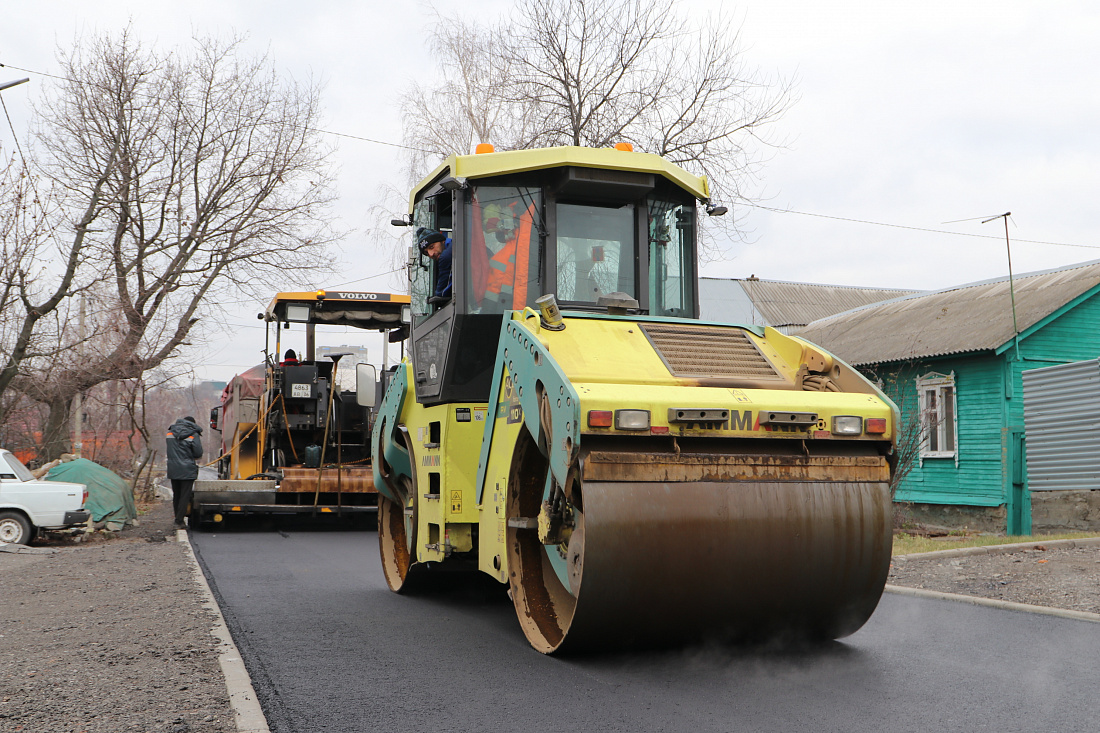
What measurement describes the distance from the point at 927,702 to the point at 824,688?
461 mm

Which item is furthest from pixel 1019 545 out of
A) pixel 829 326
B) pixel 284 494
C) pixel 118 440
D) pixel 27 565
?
pixel 118 440

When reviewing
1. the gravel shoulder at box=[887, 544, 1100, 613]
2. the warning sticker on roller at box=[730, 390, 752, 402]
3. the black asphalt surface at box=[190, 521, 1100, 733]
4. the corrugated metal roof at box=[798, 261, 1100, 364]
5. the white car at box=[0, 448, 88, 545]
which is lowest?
the gravel shoulder at box=[887, 544, 1100, 613]

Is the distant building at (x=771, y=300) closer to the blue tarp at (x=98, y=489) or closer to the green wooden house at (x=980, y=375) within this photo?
the green wooden house at (x=980, y=375)

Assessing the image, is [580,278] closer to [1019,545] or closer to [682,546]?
[682,546]

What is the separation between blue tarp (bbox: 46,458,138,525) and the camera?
14.7 metres

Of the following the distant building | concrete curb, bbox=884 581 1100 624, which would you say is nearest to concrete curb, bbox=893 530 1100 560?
concrete curb, bbox=884 581 1100 624

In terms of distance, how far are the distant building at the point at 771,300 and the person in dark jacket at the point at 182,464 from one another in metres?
21.8

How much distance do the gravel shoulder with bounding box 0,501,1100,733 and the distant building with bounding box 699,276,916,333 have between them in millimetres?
24865

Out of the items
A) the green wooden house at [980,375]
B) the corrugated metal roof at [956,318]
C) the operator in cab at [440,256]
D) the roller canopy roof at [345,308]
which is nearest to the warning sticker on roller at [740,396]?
the operator in cab at [440,256]

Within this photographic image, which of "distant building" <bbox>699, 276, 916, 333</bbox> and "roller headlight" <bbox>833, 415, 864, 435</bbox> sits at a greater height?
"distant building" <bbox>699, 276, 916, 333</bbox>

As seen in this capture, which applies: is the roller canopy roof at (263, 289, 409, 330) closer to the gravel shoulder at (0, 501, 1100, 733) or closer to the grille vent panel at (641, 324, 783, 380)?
the gravel shoulder at (0, 501, 1100, 733)

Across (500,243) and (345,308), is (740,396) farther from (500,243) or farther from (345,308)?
(345,308)

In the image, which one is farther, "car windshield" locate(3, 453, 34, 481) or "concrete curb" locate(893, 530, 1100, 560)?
"car windshield" locate(3, 453, 34, 481)

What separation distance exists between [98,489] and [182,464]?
1347mm
